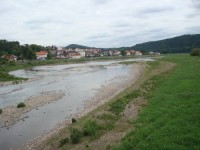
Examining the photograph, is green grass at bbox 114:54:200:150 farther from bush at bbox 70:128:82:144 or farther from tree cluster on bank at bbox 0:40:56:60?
tree cluster on bank at bbox 0:40:56:60

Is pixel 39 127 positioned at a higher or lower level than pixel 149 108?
lower

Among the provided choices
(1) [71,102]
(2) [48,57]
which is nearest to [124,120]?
(1) [71,102]

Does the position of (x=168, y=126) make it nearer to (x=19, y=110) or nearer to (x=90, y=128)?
(x=90, y=128)

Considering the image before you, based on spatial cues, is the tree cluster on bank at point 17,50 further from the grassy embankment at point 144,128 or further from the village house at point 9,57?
the grassy embankment at point 144,128

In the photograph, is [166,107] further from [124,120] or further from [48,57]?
[48,57]

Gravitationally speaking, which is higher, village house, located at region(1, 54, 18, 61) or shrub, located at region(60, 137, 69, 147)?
shrub, located at region(60, 137, 69, 147)

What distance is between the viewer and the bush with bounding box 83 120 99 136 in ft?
57.2

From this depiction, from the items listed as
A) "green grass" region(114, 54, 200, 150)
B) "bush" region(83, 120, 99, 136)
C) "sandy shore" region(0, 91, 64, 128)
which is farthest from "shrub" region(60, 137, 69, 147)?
"sandy shore" region(0, 91, 64, 128)

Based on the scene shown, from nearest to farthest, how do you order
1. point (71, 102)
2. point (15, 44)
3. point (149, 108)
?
point (149, 108), point (71, 102), point (15, 44)

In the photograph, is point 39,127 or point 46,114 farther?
point 46,114

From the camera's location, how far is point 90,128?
17.9m

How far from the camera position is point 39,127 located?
2184 cm

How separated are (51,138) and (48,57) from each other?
164m

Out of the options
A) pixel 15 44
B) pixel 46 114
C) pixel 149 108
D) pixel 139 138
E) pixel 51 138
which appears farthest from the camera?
pixel 15 44
